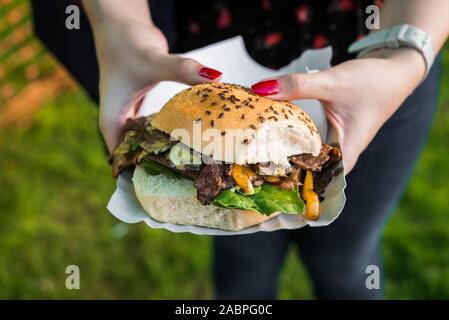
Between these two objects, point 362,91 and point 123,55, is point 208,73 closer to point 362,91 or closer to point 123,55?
point 123,55

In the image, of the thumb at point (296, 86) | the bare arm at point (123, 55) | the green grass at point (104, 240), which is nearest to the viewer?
the thumb at point (296, 86)

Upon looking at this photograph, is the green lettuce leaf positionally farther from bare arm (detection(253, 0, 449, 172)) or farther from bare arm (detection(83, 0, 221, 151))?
bare arm (detection(83, 0, 221, 151))

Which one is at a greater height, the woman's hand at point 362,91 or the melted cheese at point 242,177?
the woman's hand at point 362,91

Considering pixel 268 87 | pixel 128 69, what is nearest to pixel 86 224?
pixel 128 69

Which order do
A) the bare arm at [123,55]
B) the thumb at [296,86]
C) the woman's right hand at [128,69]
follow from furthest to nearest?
the bare arm at [123,55] → the woman's right hand at [128,69] → the thumb at [296,86]

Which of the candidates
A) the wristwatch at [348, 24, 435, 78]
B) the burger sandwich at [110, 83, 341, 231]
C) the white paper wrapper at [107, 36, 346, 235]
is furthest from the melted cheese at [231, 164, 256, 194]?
the wristwatch at [348, 24, 435, 78]

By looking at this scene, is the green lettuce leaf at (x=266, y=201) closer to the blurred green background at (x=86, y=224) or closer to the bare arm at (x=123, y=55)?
the bare arm at (x=123, y=55)

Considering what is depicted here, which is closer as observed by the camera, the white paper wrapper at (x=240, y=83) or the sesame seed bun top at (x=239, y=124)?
the sesame seed bun top at (x=239, y=124)

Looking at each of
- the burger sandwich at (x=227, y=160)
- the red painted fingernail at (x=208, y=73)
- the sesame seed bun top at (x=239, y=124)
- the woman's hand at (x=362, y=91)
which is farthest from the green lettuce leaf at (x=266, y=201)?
the red painted fingernail at (x=208, y=73)
